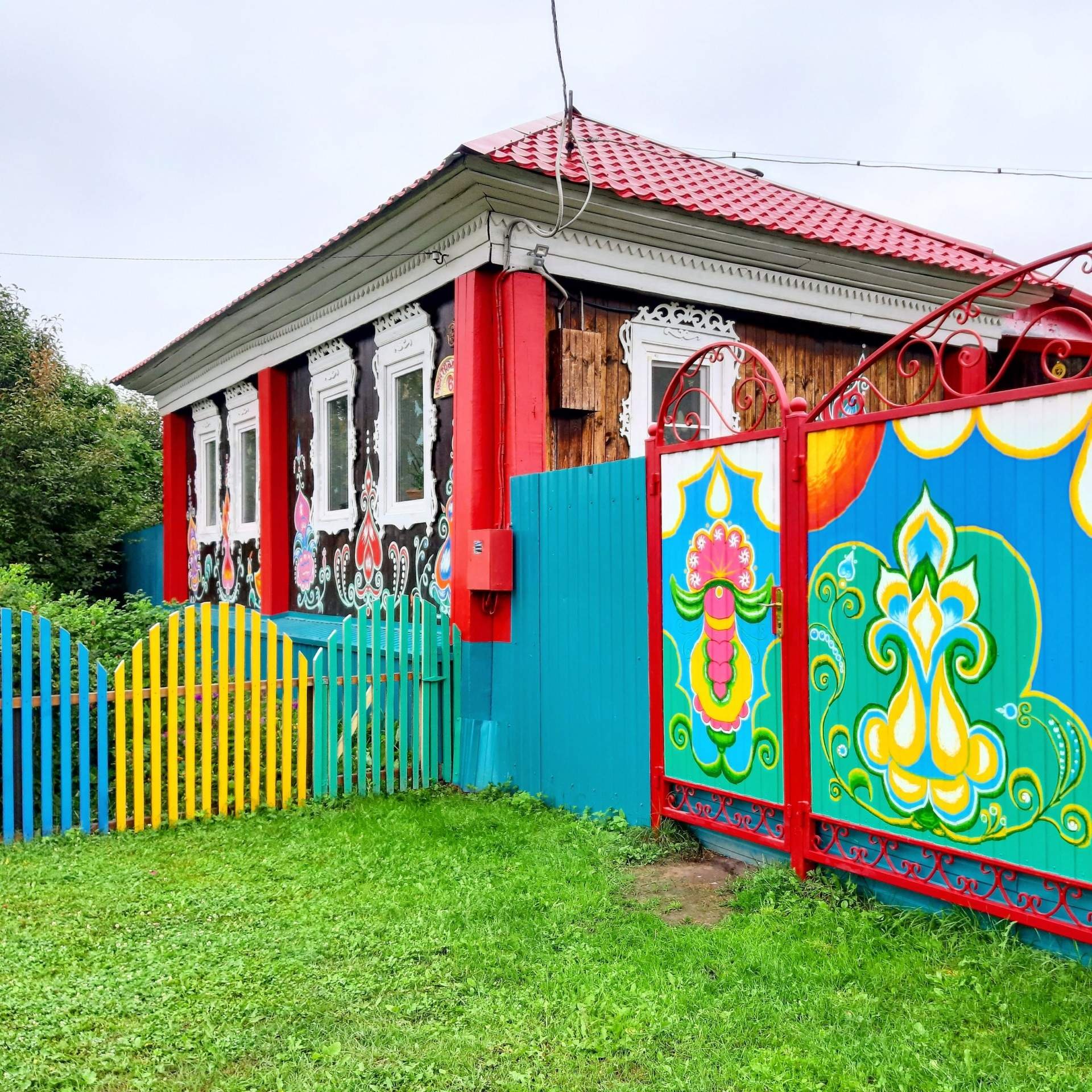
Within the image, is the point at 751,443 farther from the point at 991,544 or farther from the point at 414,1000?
the point at 414,1000

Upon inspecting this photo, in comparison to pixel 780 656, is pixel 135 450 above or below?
above

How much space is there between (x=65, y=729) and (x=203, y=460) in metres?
8.98

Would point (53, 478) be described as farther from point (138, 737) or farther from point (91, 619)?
point (138, 737)

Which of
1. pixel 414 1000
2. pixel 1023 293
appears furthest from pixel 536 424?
pixel 1023 293

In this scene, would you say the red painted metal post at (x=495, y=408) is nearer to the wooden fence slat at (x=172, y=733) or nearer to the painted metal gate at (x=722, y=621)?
the painted metal gate at (x=722, y=621)

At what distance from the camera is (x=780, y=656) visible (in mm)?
5000

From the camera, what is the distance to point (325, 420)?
10906 millimetres

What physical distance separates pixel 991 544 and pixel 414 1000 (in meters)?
2.84

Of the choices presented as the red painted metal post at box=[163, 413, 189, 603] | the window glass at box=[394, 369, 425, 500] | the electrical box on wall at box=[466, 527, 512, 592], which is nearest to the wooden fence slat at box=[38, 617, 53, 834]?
the electrical box on wall at box=[466, 527, 512, 592]

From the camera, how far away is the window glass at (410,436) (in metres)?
8.93

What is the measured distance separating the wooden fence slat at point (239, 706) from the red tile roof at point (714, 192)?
356 cm

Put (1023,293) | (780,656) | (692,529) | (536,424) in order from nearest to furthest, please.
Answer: (780,656) → (692,529) → (536,424) → (1023,293)

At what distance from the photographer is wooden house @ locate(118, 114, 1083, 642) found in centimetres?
754

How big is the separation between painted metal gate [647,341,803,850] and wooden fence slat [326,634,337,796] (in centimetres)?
243
